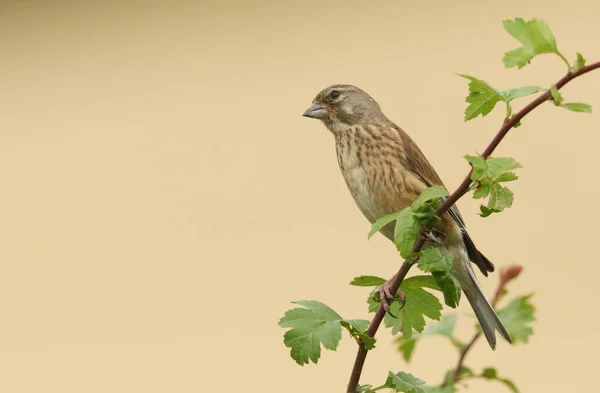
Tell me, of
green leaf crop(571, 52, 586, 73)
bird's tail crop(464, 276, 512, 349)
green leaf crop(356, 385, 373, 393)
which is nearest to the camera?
green leaf crop(571, 52, 586, 73)

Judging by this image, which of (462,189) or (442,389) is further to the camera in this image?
(442,389)

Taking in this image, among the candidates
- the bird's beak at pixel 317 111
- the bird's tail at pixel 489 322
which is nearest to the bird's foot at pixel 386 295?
the bird's tail at pixel 489 322

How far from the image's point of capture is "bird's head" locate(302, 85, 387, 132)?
310 cm

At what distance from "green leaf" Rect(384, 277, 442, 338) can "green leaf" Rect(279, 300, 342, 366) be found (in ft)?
0.61

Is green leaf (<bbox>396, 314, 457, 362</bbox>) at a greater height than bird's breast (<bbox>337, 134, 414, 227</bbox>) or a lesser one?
lesser

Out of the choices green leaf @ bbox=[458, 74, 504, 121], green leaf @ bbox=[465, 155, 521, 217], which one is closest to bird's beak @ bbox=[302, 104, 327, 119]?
green leaf @ bbox=[458, 74, 504, 121]

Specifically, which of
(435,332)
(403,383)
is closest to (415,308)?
(403,383)

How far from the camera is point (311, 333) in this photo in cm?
170

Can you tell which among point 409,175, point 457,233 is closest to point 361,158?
point 409,175

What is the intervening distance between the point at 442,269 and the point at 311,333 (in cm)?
23

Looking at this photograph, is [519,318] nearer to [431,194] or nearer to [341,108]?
[431,194]

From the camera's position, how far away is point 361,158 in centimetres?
298

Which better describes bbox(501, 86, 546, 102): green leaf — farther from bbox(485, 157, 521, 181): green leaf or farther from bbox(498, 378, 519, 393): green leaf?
bbox(498, 378, 519, 393): green leaf

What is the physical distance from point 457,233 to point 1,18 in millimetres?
4120
